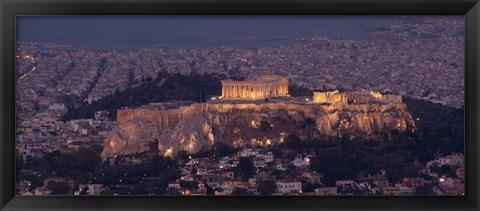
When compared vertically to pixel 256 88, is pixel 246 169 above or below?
below

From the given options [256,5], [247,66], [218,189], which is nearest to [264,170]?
[218,189]

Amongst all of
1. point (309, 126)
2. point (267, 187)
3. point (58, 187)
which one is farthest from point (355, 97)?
point (58, 187)

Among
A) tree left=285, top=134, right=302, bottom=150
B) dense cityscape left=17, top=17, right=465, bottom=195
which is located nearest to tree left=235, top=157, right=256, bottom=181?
dense cityscape left=17, top=17, right=465, bottom=195

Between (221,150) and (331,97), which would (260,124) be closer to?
(221,150)

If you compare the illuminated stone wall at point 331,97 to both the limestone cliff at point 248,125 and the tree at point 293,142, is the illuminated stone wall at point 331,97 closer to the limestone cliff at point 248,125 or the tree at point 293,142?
the limestone cliff at point 248,125

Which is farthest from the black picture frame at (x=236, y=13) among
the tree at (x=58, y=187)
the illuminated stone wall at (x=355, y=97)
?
the illuminated stone wall at (x=355, y=97)

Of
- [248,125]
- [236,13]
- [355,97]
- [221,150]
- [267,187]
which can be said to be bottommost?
[267,187]

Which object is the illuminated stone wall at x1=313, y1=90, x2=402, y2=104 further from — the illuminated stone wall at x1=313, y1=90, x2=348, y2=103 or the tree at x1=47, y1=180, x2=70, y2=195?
the tree at x1=47, y1=180, x2=70, y2=195
